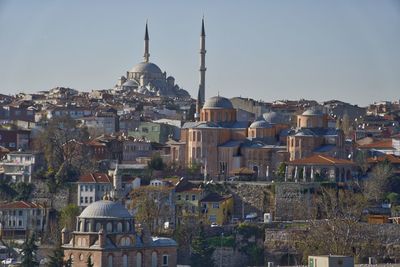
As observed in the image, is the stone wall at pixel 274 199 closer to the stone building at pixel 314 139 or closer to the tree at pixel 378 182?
the tree at pixel 378 182

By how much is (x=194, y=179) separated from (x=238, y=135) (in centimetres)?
255

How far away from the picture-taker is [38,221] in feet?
134

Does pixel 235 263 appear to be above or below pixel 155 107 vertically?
below

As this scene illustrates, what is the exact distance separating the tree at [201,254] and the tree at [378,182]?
14.7 feet

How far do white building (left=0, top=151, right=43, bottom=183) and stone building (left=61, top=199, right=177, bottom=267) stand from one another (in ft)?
24.2

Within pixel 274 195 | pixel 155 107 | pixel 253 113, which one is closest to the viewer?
pixel 274 195

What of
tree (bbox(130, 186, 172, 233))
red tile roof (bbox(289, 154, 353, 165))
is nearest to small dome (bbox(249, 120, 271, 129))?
red tile roof (bbox(289, 154, 353, 165))

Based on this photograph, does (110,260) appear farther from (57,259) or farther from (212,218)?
(212,218)

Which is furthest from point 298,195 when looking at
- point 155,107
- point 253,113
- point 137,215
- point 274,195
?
point 155,107

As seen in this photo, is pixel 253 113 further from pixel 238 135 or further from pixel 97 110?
pixel 238 135

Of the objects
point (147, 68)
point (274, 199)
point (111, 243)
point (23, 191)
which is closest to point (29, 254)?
point (111, 243)

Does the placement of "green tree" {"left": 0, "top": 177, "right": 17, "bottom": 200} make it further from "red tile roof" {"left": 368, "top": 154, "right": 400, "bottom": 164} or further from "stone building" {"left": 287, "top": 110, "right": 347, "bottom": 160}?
"red tile roof" {"left": 368, "top": 154, "right": 400, "bottom": 164}

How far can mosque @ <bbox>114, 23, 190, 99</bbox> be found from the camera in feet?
237

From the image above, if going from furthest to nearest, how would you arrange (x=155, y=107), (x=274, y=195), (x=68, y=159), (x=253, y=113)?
(x=155, y=107) → (x=253, y=113) → (x=68, y=159) → (x=274, y=195)
